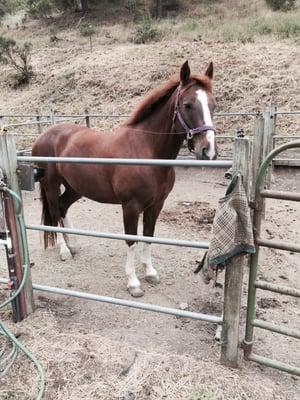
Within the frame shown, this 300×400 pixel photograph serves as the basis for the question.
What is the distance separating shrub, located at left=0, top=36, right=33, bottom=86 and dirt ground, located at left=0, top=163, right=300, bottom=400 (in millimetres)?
13632

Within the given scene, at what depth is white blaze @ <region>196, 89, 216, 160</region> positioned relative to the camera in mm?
2574

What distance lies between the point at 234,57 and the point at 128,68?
13.3 ft

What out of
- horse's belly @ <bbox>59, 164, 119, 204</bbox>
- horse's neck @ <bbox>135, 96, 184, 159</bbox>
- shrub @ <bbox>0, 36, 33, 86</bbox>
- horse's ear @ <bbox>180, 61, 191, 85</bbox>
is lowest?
horse's belly @ <bbox>59, 164, 119, 204</bbox>

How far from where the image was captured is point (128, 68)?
13.9m

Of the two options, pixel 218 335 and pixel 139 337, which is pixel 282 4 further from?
pixel 139 337

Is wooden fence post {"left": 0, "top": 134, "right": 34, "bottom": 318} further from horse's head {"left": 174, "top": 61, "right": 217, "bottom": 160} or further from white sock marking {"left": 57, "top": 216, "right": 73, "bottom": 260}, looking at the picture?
white sock marking {"left": 57, "top": 216, "right": 73, "bottom": 260}

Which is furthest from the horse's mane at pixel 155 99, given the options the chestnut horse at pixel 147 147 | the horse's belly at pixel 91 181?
the horse's belly at pixel 91 181

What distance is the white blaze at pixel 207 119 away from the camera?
8.45 ft

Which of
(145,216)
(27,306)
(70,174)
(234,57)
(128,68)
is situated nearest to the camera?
(27,306)

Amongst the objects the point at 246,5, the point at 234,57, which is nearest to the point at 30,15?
the point at 246,5

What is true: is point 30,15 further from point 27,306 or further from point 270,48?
point 27,306

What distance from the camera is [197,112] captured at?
2662 millimetres

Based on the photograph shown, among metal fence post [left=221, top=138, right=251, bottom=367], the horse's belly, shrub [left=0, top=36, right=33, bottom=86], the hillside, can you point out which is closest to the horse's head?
metal fence post [left=221, top=138, right=251, bottom=367]

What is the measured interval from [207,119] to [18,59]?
17961 millimetres
